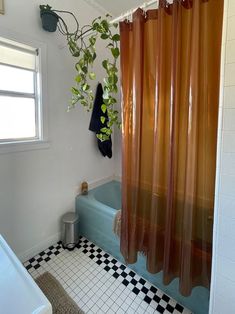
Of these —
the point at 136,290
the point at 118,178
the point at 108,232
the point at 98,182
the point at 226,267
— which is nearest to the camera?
the point at 226,267

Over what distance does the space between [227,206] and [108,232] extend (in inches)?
50.8

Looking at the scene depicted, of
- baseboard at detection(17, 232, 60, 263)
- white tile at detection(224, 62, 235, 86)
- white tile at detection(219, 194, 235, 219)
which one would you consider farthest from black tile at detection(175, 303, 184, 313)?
white tile at detection(224, 62, 235, 86)

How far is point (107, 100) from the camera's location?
151 cm

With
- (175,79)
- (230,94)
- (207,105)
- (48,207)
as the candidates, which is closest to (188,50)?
(175,79)

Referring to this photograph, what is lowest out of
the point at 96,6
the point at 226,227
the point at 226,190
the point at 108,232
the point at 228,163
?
the point at 108,232

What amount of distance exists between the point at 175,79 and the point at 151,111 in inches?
10.2

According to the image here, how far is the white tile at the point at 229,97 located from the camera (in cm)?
76

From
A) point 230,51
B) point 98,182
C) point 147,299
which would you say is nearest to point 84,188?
point 98,182

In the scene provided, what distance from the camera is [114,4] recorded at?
2.08 metres

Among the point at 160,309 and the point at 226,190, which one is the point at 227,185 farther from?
the point at 160,309

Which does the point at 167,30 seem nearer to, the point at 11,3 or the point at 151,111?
the point at 151,111

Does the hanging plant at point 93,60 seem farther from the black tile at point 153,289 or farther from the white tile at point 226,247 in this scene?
the black tile at point 153,289

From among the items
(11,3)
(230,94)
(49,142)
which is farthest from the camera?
(49,142)

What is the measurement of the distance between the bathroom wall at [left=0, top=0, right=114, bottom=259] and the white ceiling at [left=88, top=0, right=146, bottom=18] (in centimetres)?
8
